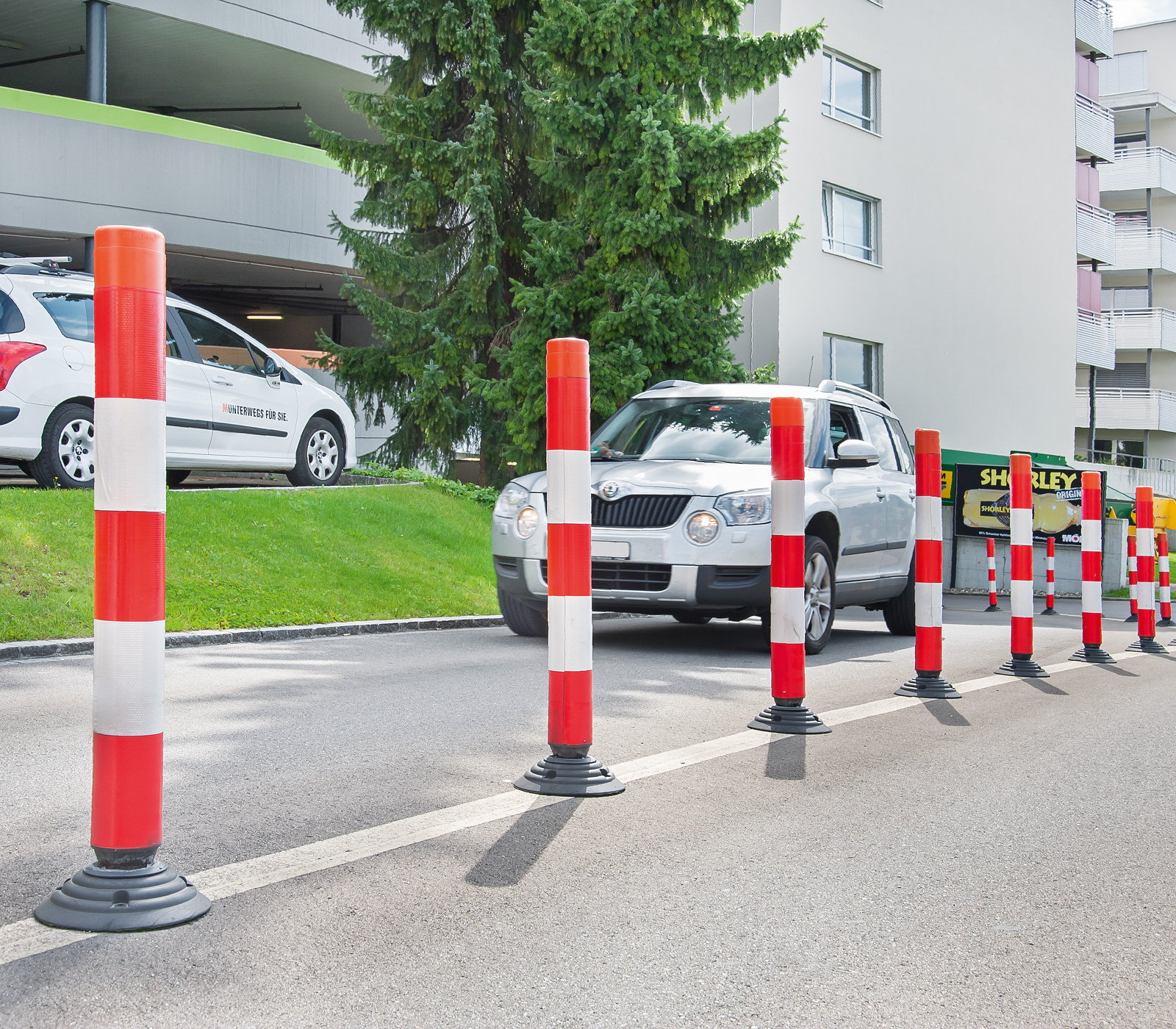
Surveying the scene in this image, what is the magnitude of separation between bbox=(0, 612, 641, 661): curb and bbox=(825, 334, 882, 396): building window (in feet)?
47.5

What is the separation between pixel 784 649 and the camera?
6.01 m

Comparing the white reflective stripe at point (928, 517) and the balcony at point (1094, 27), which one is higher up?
the balcony at point (1094, 27)

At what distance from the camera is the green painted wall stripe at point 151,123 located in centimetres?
2030

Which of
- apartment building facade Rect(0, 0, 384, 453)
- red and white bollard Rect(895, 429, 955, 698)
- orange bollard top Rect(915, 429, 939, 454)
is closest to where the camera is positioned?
orange bollard top Rect(915, 429, 939, 454)

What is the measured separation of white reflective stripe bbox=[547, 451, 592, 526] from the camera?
14.9ft

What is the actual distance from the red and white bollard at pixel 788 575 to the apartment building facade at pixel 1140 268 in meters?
44.1

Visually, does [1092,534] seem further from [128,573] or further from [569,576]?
[128,573]

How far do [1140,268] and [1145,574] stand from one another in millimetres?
42399

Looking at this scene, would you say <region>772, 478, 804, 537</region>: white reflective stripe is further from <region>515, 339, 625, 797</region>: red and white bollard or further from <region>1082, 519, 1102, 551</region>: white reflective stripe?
<region>1082, 519, 1102, 551</region>: white reflective stripe

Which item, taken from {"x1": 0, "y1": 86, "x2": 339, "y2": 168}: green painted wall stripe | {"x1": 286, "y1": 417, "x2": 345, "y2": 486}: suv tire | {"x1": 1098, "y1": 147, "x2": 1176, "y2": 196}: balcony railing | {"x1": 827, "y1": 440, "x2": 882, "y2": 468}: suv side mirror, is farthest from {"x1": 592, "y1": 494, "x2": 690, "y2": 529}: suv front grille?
{"x1": 1098, "y1": 147, "x2": 1176, "y2": 196}: balcony railing

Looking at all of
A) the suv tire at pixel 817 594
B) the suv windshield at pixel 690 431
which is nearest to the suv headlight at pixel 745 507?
the suv tire at pixel 817 594

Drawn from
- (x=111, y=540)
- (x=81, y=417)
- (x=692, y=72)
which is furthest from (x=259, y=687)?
(x=692, y=72)

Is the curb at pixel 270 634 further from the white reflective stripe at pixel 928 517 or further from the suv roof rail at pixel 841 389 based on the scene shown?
the white reflective stripe at pixel 928 517

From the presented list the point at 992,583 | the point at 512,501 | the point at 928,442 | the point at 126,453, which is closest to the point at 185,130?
the point at 992,583
